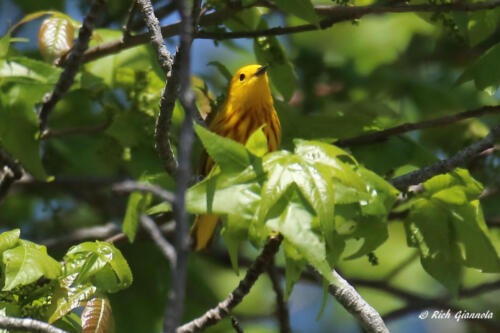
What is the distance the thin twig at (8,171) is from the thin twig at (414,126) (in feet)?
4.95

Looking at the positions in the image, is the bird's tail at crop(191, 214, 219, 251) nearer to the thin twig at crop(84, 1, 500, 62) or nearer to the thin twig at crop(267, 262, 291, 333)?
the thin twig at crop(267, 262, 291, 333)

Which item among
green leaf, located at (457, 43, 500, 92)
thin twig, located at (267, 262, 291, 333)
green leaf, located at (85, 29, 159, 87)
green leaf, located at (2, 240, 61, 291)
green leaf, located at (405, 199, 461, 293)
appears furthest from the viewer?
thin twig, located at (267, 262, 291, 333)

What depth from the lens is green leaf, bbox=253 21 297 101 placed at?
3.85 meters

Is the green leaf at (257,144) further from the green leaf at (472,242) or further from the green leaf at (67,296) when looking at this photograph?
the green leaf at (472,242)

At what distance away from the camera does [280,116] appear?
3.96m

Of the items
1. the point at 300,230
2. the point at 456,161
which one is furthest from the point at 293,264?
the point at 456,161

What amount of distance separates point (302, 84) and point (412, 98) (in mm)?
838

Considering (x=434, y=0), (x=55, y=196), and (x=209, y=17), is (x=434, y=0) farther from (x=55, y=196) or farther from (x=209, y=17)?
(x=55, y=196)

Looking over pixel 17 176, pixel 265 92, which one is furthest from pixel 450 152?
pixel 17 176

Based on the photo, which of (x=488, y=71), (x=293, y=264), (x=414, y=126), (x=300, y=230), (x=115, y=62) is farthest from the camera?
(x=115, y=62)

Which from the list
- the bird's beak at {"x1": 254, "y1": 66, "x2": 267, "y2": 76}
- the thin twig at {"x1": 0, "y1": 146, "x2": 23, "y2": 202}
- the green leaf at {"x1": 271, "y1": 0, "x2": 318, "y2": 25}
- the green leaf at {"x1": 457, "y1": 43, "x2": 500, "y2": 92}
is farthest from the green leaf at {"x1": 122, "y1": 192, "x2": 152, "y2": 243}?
the bird's beak at {"x1": 254, "y1": 66, "x2": 267, "y2": 76}

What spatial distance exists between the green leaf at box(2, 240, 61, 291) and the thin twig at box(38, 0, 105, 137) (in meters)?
0.71

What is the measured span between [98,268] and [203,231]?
192 cm

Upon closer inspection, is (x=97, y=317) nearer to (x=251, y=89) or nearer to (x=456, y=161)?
(x=456, y=161)
